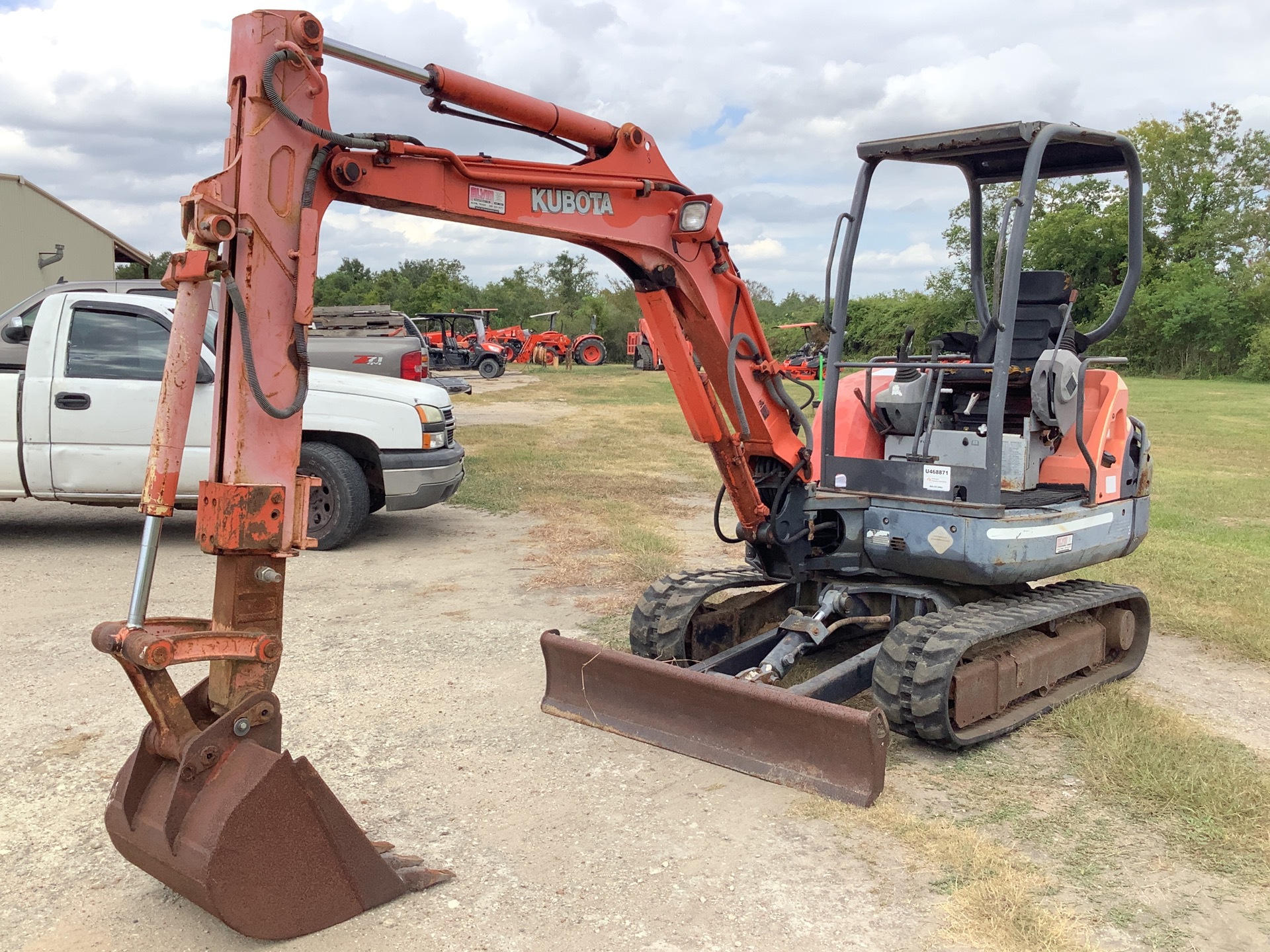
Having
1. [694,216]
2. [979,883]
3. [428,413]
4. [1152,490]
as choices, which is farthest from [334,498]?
[1152,490]

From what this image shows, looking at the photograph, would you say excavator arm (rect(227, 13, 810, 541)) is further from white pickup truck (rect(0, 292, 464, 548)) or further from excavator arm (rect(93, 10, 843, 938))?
white pickup truck (rect(0, 292, 464, 548))

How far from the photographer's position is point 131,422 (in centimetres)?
918

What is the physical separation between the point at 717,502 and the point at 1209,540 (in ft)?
22.4

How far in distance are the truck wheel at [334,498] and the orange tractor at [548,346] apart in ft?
122

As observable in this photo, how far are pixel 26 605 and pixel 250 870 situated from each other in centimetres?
500

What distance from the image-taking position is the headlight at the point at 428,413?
32.2ft

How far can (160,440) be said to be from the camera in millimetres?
3705

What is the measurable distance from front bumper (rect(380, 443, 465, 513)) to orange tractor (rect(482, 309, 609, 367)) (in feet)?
122

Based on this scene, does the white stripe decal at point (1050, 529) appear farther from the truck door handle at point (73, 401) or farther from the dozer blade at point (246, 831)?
the truck door handle at point (73, 401)

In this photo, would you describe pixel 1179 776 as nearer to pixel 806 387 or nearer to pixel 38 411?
pixel 806 387

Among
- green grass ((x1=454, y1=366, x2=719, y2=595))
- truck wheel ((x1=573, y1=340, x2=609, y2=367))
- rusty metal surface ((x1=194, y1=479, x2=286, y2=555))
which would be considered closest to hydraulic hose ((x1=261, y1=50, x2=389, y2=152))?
rusty metal surface ((x1=194, y1=479, x2=286, y2=555))

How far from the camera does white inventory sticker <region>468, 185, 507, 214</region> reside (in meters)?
4.46

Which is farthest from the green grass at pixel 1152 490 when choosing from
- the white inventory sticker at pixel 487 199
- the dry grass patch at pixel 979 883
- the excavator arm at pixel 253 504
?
the excavator arm at pixel 253 504

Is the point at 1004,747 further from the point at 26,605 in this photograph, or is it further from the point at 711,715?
the point at 26,605
